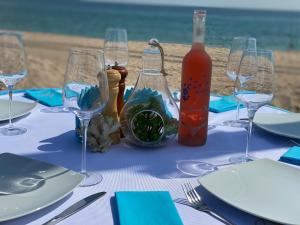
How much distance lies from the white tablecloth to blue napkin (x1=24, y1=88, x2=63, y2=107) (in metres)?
0.07

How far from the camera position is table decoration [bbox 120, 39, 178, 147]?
1.34 m

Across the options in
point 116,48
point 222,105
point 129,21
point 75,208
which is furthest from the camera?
point 129,21

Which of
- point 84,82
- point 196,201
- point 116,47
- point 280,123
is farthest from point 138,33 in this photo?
point 196,201

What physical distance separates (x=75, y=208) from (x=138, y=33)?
19134 mm

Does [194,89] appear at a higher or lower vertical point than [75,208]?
higher

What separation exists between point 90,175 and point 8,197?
230 millimetres

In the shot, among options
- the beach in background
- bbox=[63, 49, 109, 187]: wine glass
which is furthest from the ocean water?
bbox=[63, 49, 109, 187]: wine glass

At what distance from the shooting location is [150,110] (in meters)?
1.33

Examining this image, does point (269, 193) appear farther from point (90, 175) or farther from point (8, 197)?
point (8, 197)

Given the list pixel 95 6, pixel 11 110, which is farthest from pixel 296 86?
pixel 95 6

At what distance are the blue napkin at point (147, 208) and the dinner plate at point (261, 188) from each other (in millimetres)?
105

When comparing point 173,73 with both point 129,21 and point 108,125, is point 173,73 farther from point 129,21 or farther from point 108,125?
point 129,21

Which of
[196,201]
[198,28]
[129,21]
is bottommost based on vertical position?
[196,201]

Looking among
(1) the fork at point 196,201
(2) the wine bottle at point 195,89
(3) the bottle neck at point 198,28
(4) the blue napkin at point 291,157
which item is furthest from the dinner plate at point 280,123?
(1) the fork at point 196,201
